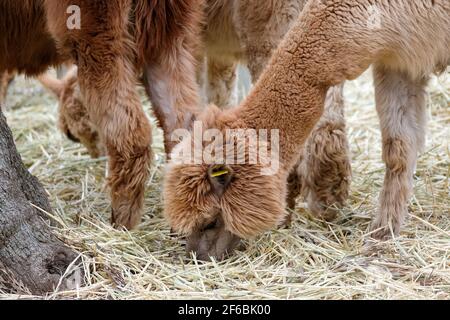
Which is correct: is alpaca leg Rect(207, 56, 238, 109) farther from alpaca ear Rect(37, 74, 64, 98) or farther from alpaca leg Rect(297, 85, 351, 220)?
alpaca leg Rect(297, 85, 351, 220)

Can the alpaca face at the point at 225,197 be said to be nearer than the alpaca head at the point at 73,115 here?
Yes

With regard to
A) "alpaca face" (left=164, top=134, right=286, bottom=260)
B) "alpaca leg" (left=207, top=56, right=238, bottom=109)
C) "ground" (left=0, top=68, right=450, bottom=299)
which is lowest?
"ground" (left=0, top=68, right=450, bottom=299)

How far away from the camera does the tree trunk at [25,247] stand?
13.7ft

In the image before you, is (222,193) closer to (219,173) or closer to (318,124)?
(219,173)

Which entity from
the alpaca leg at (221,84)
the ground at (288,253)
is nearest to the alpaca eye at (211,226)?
the ground at (288,253)

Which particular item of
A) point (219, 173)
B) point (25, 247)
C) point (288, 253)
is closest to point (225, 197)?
point (219, 173)

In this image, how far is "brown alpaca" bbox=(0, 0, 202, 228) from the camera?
4734 mm

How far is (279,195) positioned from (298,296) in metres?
0.63

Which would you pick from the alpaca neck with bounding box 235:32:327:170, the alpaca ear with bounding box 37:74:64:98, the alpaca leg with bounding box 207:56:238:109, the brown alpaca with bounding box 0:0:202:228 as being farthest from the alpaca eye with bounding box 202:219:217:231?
the alpaca ear with bounding box 37:74:64:98

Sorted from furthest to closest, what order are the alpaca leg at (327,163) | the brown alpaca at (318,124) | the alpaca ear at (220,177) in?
1. the alpaca leg at (327,163)
2. the brown alpaca at (318,124)
3. the alpaca ear at (220,177)

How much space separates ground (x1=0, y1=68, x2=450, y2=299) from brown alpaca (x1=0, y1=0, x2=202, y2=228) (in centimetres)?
40

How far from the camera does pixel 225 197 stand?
451 centimetres

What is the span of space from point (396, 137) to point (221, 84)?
2.01 metres

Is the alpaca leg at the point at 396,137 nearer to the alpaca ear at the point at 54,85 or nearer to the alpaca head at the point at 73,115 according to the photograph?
the alpaca head at the point at 73,115
